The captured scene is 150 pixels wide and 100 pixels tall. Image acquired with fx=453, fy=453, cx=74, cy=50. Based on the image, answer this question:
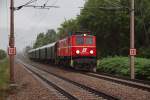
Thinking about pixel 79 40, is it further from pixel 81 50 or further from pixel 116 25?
pixel 116 25

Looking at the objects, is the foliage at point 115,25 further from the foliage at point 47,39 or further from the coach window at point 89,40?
the foliage at point 47,39

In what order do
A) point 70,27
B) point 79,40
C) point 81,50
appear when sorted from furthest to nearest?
point 70,27, point 79,40, point 81,50

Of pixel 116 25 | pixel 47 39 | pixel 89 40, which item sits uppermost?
pixel 47 39

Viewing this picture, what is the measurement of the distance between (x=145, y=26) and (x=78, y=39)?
24649mm

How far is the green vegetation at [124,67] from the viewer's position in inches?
1193

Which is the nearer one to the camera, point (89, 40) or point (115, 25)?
point (89, 40)

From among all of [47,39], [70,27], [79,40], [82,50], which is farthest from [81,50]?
[47,39]

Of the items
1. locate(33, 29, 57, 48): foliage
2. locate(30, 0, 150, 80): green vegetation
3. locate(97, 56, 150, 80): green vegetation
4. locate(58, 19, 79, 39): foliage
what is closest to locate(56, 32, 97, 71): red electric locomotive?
locate(97, 56, 150, 80): green vegetation

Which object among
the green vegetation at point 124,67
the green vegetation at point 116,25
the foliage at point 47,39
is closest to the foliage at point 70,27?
the green vegetation at point 116,25

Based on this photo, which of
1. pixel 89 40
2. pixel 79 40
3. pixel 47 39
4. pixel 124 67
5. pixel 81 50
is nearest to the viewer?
pixel 124 67

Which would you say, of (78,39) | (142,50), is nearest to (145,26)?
(142,50)

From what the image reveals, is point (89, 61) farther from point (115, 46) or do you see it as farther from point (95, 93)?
point (115, 46)

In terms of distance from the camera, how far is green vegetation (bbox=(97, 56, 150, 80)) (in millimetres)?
30314

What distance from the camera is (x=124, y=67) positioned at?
3588 centimetres
